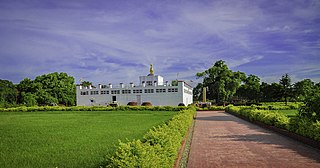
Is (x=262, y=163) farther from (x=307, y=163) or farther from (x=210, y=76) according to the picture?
(x=210, y=76)

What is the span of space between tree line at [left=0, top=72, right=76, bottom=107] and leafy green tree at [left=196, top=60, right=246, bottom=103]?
27.7 meters

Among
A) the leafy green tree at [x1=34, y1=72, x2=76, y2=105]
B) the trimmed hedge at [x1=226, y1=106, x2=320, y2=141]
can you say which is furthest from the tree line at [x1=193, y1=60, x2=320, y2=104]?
the trimmed hedge at [x1=226, y1=106, x2=320, y2=141]

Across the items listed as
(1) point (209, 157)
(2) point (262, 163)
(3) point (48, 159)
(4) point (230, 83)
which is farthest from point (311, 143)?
(4) point (230, 83)

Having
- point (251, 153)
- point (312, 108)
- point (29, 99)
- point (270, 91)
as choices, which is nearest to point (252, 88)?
point (270, 91)

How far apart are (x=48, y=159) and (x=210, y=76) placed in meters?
45.7

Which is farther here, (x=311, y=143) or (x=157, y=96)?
(x=157, y=96)

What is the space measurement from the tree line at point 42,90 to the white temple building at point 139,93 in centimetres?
748

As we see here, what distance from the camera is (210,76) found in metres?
50.7

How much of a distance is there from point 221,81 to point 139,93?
14148 millimetres

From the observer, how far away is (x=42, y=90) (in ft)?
170

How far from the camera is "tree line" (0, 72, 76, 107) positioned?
168ft

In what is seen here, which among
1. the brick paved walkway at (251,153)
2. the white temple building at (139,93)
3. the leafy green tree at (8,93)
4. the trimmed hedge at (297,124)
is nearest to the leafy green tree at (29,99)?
the leafy green tree at (8,93)

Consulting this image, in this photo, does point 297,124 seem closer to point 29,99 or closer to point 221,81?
point 221,81

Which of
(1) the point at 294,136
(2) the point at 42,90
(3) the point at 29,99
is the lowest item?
(1) the point at 294,136
